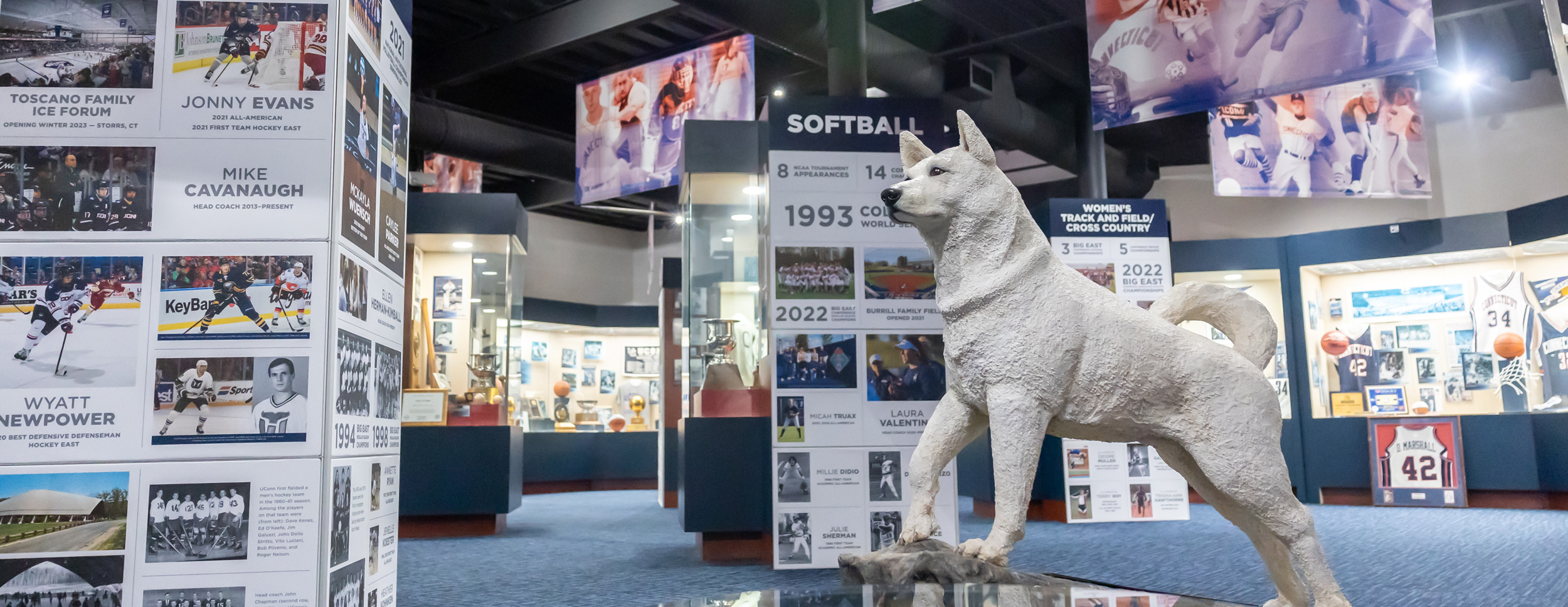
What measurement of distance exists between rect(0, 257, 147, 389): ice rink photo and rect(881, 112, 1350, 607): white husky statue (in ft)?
6.35

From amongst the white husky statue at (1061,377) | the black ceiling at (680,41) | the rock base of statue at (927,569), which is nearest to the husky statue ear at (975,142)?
the white husky statue at (1061,377)

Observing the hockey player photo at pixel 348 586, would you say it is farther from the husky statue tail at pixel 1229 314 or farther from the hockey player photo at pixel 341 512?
the husky statue tail at pixel 1229 314

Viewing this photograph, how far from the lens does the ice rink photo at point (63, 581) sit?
2.22 m

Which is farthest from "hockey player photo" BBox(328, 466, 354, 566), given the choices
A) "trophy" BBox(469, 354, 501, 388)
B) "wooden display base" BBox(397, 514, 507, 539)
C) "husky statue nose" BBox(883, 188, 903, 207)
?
"trophy" BBox(469, 354, 501, 388)

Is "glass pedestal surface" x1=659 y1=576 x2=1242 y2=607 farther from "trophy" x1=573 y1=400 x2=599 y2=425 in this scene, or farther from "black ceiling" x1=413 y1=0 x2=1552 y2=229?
"trophy" x1=573 y1=400 x2=599 y2=425

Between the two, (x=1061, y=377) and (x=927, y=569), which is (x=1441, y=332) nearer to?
(x=1061, y=377)

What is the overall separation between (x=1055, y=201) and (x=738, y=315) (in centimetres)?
288

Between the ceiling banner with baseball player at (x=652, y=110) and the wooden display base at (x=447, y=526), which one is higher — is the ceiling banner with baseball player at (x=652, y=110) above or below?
above

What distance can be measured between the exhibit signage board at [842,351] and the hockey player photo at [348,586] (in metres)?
2.14

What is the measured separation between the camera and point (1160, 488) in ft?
25.1

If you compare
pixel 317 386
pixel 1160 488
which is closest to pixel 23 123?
pixel 317 386

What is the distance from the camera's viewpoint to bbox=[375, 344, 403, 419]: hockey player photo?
2.90 meters

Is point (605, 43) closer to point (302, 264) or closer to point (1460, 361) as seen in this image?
point (302, 264)

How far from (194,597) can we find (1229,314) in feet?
9.11
